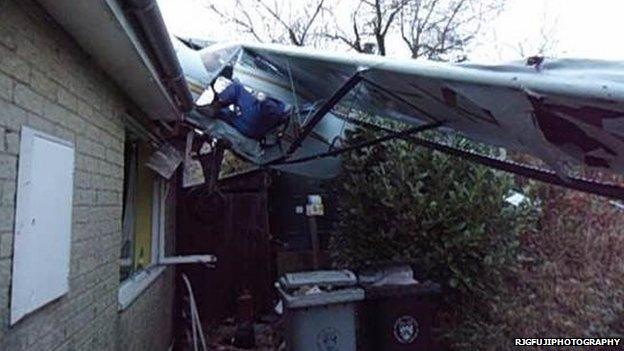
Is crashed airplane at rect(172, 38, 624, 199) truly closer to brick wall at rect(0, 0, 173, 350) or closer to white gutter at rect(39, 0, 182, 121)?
white gutter at rect(39, 0, 182, 121)

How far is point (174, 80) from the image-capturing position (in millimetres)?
4402

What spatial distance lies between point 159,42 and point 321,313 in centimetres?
359

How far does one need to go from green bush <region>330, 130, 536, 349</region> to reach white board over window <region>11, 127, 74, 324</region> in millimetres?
4796

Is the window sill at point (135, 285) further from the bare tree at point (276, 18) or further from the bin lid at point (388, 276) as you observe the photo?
the bare tree at point (276, 18)

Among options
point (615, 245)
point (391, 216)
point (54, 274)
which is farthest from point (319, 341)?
point (615, 245)

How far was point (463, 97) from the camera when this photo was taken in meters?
3.46

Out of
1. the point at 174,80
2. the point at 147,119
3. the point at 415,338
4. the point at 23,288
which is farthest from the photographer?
the point at 415,338

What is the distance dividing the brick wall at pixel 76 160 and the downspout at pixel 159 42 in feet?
1.29

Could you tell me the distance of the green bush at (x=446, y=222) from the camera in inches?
282

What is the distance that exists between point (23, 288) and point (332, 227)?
23.6 feet

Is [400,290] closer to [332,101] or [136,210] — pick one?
[332,101]

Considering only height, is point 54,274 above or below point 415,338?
above

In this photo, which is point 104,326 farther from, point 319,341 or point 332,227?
point 332,227

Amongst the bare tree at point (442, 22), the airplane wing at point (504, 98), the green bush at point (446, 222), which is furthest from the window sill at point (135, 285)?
the bare tree at point (442, 22)
